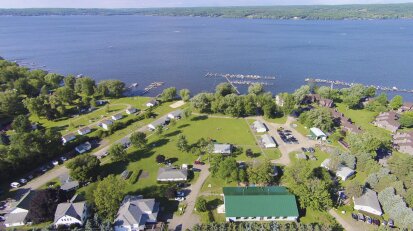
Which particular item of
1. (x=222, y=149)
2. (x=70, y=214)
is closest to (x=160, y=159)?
(x=222, y=149)

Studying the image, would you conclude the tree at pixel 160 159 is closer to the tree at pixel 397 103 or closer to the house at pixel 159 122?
the house at pixel 159 122

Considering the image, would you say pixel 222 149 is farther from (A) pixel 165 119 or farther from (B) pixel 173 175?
(A) pixel 165 119

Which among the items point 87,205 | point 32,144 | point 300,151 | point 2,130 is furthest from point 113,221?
point 2,130

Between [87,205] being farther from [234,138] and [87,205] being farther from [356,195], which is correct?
[356,195]

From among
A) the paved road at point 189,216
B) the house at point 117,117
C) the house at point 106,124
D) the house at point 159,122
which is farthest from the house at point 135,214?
the house at point 117,117

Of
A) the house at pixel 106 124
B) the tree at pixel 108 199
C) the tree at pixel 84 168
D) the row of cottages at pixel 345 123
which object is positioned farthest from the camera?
the house at pixel 106 124

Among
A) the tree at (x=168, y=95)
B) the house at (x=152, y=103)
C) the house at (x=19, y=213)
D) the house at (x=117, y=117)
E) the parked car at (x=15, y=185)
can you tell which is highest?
the tree at (x=168, y=95)
